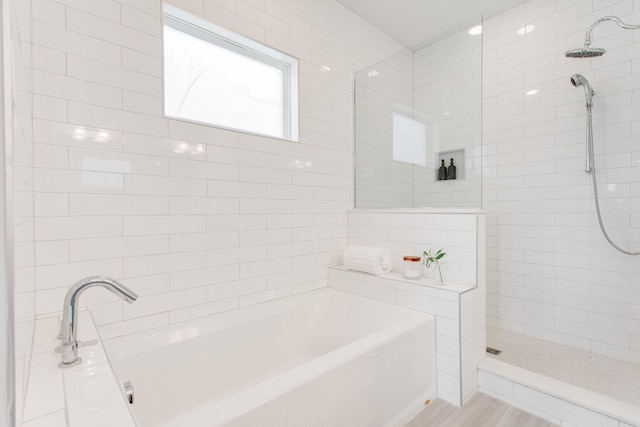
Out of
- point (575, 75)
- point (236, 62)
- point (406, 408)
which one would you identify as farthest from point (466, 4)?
point (406, 408)

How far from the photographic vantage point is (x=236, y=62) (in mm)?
2180

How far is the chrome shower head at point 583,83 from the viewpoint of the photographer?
7.13ft

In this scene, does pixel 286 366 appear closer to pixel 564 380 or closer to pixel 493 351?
pixel 493 351

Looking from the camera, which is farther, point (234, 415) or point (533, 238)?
point (533, 238)

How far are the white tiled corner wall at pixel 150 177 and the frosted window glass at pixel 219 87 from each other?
160 millimetres

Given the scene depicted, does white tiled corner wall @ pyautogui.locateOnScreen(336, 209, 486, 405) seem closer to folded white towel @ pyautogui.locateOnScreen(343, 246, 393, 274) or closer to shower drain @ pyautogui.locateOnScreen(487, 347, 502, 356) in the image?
folded white towel @ pyautogui.locateOnScreen(343, 246, 393, 274)

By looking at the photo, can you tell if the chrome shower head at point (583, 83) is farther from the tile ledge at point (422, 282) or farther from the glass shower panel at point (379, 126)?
the tile ledge at point (422, 282)

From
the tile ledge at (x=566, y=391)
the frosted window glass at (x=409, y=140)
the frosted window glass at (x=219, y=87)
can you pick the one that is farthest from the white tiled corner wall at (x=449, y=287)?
the frosted window glass at (x=219, y=87)

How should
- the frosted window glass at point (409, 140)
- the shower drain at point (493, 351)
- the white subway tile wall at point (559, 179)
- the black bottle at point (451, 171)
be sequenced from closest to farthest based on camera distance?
the white subway tile wall at point (559, 179) < the shower drain at point (493, 351) < the black bottle at point (451, 171) < the frosted window glass at point (409, 140)

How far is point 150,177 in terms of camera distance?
166cm

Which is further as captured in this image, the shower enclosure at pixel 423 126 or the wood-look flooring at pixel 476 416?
the shower enclosure at pixel 423 126

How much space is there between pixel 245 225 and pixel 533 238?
232 centimetres

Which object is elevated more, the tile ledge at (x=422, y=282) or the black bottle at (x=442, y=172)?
the black bottle at (x=442, y=172)

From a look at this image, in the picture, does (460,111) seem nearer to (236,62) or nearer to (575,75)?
(575,75)
